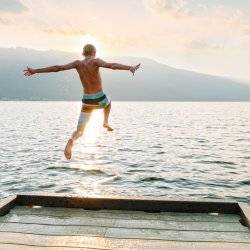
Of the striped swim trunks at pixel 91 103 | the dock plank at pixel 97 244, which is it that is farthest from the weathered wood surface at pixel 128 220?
the striped swim trunks at pixel 91 103

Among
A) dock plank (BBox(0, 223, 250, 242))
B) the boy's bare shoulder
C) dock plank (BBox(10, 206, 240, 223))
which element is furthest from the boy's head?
dock plank (BBox(0, 223, 250, 242))

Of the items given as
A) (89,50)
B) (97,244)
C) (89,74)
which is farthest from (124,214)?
(89,50)

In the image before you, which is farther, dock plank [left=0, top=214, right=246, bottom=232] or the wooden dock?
dock plank [left=0, top=214, right=246, bottom=232]

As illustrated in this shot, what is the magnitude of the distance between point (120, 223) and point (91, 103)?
2859 millimetres

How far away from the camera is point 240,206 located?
8977 millimetres

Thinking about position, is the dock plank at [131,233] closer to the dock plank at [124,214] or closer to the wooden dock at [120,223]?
the wooden dock at [120,223]

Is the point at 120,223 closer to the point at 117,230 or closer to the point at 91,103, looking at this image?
the point at 117,230

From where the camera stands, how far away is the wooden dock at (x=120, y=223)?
723cm

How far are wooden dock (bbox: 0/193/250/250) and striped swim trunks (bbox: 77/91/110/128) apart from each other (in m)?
1.90

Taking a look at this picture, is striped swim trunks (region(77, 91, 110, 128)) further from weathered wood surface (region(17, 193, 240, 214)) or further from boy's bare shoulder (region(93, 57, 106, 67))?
weathered wood surface (region(17, 193, 240, 214))

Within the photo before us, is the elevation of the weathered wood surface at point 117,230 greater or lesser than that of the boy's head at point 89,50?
lesser

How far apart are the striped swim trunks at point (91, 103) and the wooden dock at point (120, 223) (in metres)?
1.90

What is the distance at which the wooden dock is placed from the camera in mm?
7230

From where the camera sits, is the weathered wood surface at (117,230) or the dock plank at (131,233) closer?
the weathered wood surface at (117,230)
